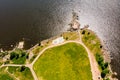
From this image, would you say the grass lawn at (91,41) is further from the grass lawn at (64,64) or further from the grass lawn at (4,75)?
the grass lawn at (4,75)

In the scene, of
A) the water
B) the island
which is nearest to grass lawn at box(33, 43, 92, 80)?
the island

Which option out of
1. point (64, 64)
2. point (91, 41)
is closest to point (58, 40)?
point (91, 41)

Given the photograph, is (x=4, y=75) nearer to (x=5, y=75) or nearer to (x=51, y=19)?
(x=5, y=75)

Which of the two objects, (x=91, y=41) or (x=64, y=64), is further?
(x=91, y=41)

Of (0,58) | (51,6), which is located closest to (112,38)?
(51,6)

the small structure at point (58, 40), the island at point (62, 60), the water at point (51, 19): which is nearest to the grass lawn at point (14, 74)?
the island at point (62, 60)

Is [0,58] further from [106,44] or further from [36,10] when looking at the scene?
[106,44]
